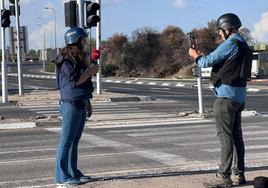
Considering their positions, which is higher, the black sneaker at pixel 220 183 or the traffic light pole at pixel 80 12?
the traffic light pole at pixel 80 12

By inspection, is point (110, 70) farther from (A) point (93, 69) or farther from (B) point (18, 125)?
(A) point (93, 69)

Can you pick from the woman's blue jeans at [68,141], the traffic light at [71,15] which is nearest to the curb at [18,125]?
the traffic light at [71,15]

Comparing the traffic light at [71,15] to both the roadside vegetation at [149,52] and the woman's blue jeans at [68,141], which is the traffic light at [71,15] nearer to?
the woman's blue jeans at [68,141]

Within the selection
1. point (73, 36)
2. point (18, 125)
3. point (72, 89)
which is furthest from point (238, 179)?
point (18, 125)

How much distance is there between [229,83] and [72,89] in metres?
1.77

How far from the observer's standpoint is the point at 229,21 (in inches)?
240

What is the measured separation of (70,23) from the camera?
1060cm

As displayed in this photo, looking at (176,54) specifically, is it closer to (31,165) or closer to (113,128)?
(113,128)

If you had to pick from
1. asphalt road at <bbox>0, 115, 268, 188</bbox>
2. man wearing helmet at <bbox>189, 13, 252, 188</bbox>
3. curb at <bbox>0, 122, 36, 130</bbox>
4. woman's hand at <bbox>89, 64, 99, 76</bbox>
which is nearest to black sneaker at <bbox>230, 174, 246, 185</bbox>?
man wearing helmet at <bbox>189, 13, 252, 188</bbox>

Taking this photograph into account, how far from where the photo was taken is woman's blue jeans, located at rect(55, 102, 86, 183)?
249 inches

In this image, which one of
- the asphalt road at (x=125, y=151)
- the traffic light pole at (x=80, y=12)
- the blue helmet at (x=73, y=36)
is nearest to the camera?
the blue helmet at (x=73, y=36)

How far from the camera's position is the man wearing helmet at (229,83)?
5988 millimetres

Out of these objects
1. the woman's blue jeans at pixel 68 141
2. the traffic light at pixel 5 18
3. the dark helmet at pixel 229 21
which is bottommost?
the woman's blue jeans at pixel 68 141

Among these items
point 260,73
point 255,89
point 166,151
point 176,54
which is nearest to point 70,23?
point 166,151
